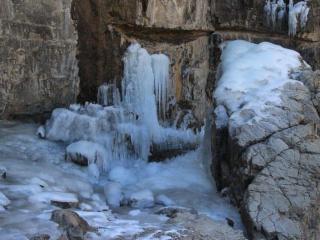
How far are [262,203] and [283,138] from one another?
89cm

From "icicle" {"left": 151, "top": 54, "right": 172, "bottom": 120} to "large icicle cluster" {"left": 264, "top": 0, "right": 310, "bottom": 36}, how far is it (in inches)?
82.7

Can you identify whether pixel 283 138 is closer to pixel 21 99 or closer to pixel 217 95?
pixel 217 95

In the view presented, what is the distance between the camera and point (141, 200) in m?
6.84

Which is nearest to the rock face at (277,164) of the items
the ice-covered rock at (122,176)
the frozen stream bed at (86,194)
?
the frozen stream bed at (86,194)

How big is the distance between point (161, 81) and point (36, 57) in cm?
192

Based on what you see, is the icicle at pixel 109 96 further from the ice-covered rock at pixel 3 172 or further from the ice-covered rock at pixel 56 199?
the ice-covered rock at pixel 56 199

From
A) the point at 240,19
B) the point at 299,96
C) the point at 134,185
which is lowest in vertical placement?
the point at 134,185

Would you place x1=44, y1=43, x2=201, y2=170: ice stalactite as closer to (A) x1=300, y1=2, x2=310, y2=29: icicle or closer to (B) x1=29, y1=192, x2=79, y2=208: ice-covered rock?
(B) x1=29, y1=192, x2=79, y2=208: ice-covered rock

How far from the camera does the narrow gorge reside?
6348 mm

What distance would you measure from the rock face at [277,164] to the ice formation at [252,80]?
0.06 m

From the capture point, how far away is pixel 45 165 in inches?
286

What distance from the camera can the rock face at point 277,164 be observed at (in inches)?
253


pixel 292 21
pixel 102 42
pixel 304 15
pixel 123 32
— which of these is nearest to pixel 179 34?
pixel 123 32

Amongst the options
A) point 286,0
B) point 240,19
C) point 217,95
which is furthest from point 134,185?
point 286,0
